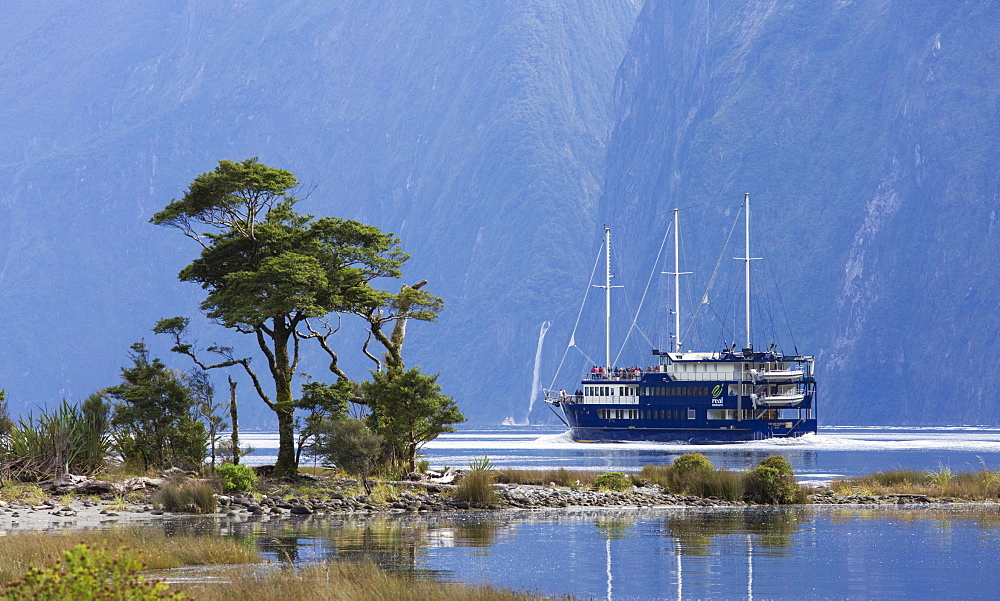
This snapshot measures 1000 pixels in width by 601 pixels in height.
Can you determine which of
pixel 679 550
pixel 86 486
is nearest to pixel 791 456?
pixel 86 486

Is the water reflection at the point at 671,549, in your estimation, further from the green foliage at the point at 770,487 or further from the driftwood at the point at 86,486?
the driftwood at the point at 86,486

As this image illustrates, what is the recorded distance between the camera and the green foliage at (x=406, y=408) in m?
35.6

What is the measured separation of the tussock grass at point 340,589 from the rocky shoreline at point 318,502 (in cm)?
1079

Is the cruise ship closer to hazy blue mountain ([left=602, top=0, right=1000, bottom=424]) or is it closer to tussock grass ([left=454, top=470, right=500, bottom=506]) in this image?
hazy blue mountain ([left=602, top=0, right=1000, bottom=424])

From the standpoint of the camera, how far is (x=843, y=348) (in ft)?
526

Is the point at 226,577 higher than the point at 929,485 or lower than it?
lower

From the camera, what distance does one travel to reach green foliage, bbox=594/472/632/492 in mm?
39344

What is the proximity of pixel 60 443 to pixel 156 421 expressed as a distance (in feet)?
9.94

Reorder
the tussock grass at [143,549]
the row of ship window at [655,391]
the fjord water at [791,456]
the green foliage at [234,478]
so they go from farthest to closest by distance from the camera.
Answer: the row of ship window at [655,391] < the fjord water at [791,456] < the green foliage at [234,478] < the tussock grass at [143,549]

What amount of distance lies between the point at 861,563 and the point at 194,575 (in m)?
11.7

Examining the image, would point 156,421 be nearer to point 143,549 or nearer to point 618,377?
point 143,549

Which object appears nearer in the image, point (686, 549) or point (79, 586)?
point (79, 586)

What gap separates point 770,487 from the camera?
36.5 meters

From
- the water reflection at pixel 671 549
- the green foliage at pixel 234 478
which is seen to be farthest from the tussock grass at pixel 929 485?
the green foliage at pixel 234 478
